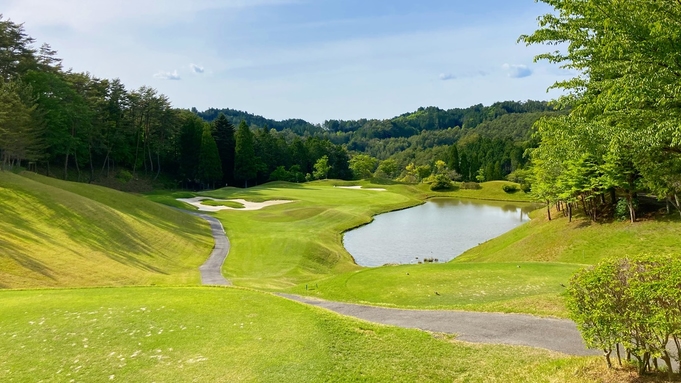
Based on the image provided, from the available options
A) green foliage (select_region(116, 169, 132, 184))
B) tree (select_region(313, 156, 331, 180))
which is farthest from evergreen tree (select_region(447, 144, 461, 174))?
green foliage (select_region(116, 169, 132, 184))

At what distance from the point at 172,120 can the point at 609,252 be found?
84.3 metres

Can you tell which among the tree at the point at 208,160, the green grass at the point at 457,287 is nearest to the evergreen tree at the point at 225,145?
the tree at the point at 208,160

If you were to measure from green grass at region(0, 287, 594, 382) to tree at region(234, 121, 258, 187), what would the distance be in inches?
3284

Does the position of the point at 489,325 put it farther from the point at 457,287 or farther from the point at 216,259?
the point at 216,259

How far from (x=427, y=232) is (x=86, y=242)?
1383 inches

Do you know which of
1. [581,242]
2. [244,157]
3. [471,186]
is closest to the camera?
[581,242]

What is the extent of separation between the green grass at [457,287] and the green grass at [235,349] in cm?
472

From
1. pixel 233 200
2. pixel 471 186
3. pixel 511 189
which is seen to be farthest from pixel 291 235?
pixel 471 186

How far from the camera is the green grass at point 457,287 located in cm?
1602

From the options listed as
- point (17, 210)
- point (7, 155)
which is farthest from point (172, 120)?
point (17, 210)

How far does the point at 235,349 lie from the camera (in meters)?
10.8

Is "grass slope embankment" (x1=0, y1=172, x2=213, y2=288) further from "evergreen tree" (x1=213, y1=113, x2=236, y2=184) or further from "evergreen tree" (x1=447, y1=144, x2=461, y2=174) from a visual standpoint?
"evergreen tree" (x1=447, y1=144, x2=461, y2=174)

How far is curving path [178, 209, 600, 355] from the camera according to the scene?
36.3ft

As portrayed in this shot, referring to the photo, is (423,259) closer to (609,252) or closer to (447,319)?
(609,252)
